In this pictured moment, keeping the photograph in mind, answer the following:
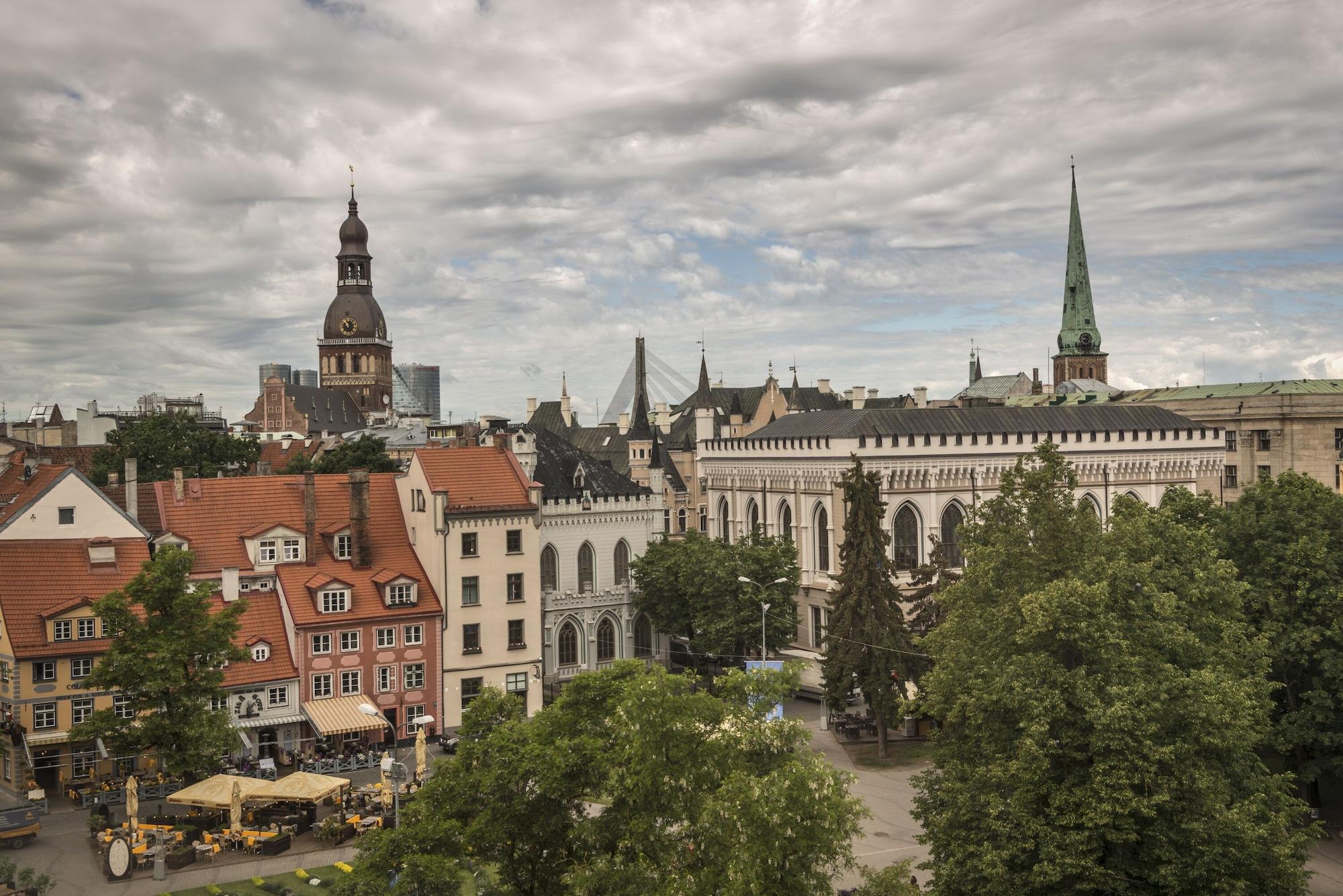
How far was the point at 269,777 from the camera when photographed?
47.8 meters

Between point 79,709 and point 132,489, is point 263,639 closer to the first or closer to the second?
point 79,709

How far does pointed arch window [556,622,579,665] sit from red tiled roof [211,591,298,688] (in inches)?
580

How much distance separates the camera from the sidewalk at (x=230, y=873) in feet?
120

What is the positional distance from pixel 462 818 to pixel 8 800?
24595mm

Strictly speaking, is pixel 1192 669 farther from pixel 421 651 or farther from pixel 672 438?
pixel 672 438

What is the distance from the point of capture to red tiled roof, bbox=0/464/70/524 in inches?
2042

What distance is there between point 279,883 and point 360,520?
23413mm

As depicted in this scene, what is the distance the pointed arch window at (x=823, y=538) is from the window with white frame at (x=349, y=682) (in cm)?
3022

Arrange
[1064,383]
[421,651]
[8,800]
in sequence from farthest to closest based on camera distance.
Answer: [1064,383] < [421,651] < [8,800]

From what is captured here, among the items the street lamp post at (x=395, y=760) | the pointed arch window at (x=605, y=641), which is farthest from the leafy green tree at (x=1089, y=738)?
the pointed arch window at (x=605, y=641)

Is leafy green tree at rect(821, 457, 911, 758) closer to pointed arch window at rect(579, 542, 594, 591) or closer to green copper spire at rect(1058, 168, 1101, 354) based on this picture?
pointed arch window at rect(579, 542, 594, 591)

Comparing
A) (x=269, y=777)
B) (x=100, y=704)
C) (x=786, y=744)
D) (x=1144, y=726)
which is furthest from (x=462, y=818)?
(x=100, y=704)

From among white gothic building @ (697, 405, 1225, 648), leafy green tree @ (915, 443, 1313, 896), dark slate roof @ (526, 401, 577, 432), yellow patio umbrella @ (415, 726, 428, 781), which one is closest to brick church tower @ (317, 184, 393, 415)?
dark slate roof @ (526, 401, 577, 432)

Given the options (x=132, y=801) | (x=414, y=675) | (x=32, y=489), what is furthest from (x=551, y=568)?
(x=132, y=801)
